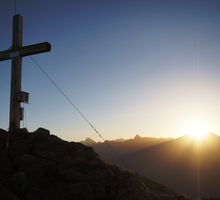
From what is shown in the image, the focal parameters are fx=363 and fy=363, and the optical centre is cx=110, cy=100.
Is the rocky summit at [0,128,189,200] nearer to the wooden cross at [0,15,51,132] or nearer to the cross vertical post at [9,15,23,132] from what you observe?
the cross vertical post at [9,15,23,132]

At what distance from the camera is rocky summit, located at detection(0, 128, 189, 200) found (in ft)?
41.1

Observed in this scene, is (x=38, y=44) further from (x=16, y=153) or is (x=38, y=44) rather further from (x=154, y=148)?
(x=154, y=148)

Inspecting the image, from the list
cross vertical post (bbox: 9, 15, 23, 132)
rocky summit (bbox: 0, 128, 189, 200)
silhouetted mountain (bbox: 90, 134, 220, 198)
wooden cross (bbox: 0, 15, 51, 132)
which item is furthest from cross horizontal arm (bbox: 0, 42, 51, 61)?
silhouetted mountain (bbox: 90, 134, 220, 198)

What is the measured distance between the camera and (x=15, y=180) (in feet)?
41.6

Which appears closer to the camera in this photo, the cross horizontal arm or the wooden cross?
the wooden cross

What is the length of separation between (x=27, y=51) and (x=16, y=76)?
1.42 metres

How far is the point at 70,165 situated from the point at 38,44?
7.39 meters


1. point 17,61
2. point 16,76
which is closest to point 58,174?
point 16,76

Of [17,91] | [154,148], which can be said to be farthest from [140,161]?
[17,91]

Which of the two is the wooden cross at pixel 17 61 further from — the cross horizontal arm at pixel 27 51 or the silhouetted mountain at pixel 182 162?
the silhouetted mountain at pixel 182 162

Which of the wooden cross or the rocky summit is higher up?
the wooden cross

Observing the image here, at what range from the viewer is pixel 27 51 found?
18844 mm

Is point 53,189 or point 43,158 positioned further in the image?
point 43,158

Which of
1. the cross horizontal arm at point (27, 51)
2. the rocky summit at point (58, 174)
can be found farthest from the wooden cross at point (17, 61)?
the rocky summit at point (58, 174)
